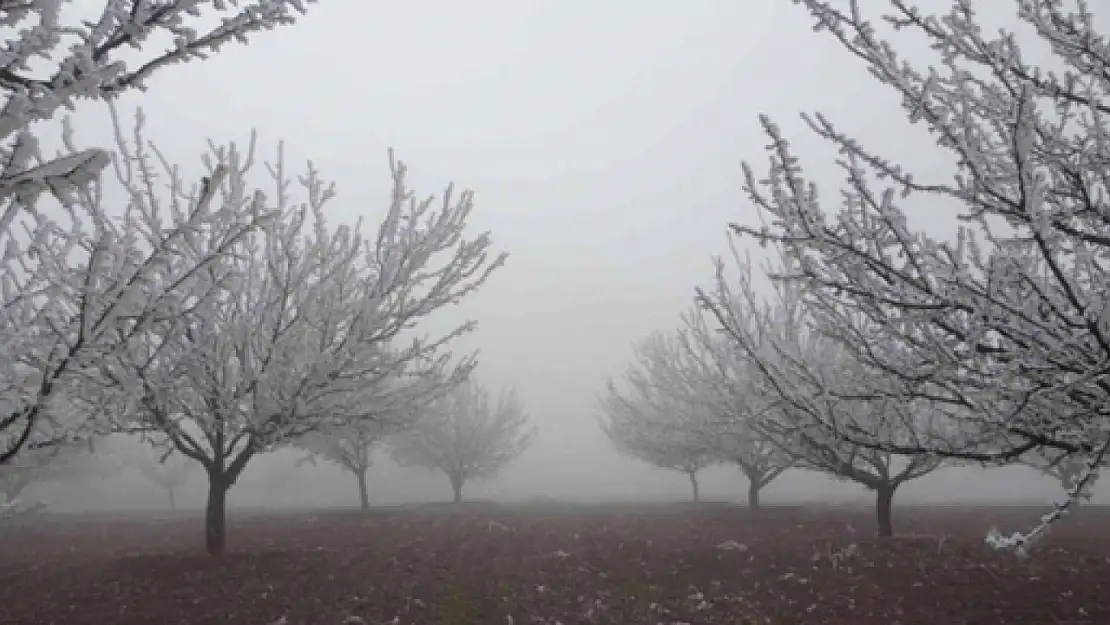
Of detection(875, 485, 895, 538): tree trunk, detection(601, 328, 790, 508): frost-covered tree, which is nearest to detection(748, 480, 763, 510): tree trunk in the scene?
detection(601, 328, 790, 508): frost-covered tree

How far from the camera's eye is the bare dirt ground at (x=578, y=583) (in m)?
6.55

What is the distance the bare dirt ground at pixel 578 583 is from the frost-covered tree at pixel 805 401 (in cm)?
130

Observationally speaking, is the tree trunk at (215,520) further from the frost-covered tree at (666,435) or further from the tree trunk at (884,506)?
the tree trunk at (884,506)

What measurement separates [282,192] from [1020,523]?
56.5 feet

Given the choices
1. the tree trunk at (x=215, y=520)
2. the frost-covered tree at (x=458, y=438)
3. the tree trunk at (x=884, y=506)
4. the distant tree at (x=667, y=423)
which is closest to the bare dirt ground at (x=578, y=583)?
the tree trunk at (x=215, y=520)

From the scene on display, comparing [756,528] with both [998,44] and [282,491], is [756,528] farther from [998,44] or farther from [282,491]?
[282,491]

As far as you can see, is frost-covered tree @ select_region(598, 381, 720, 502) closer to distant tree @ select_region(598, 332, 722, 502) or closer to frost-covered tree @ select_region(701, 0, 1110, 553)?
distant tree @ select_region(598, 332, 722, 502)

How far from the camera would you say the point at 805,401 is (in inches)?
135

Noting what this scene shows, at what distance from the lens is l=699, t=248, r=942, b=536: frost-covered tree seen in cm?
336

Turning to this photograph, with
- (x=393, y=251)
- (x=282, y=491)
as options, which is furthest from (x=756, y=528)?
(x=282, y=491)

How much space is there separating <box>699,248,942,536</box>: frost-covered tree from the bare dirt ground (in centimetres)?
130

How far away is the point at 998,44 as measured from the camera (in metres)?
2.58

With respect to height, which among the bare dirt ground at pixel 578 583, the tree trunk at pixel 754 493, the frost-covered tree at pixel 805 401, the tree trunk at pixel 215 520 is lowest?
the tree trunk at pixel 754 493

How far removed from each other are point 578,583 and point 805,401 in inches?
237
